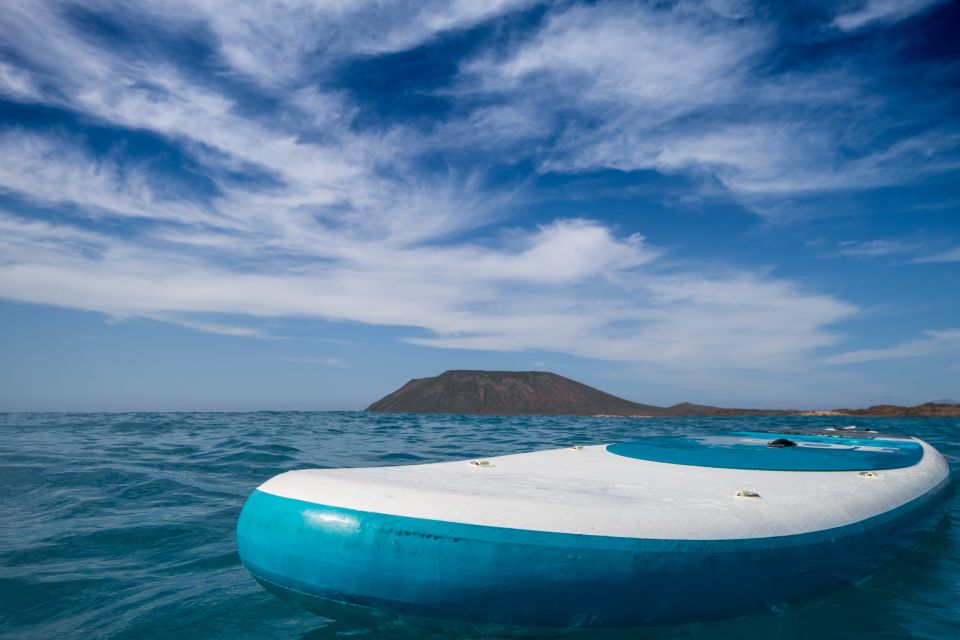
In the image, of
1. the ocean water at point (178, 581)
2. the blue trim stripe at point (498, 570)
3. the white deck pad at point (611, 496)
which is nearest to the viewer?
the blue trim stripe at point (498, 570)

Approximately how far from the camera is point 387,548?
2.24 m

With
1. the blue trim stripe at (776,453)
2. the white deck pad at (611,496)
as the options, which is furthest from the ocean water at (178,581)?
the blue trim stripe at (776,453)

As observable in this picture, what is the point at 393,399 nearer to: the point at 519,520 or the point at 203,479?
the point at 203,479

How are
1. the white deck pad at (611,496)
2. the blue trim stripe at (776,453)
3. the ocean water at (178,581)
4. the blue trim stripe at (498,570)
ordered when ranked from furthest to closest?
the blue trim stripe at (776,453) → the ocean water at (178,581) → the white deck pad at (611,496) → the blue trim stripe at (498,570)

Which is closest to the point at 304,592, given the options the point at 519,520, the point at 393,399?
the point at 519,520

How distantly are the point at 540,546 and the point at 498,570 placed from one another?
0.63 ft

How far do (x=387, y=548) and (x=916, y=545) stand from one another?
4155 millimetres

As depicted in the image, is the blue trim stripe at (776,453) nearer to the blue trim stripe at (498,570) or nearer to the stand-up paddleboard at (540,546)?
the stand-up paddleboard at (540,546)

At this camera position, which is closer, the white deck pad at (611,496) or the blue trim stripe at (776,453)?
the white deck pad at (611,496)

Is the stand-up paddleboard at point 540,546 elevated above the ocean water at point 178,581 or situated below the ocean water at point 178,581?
above

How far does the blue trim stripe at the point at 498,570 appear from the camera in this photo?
7.22 ft

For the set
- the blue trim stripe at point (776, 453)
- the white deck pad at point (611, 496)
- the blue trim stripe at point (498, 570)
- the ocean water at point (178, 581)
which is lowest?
the ocean water at point (178, 581)

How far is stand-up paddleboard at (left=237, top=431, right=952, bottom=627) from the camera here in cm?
221

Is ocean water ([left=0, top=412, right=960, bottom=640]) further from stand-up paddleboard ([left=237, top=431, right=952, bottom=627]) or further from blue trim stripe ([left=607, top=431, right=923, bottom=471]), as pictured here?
→ blue trim stripe ([left=607, top=431, right=923, bottom=471])
